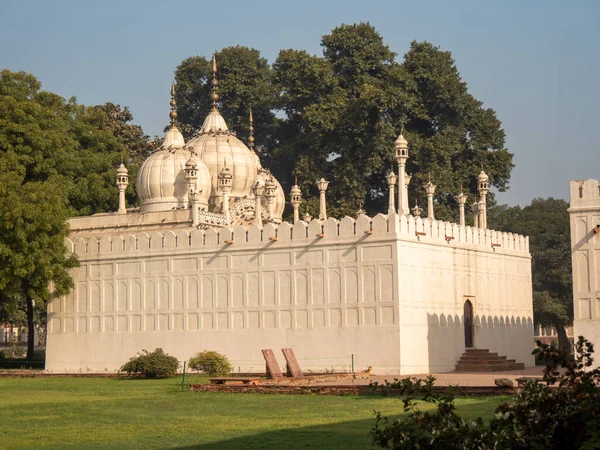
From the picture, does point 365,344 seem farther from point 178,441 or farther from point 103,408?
point 178,441

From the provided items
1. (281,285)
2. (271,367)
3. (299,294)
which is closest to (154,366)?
(281,285)

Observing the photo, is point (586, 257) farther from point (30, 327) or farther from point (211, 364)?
point (30, 327)

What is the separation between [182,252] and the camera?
118ft

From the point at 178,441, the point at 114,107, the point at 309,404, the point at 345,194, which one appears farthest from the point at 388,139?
the point at 178,441

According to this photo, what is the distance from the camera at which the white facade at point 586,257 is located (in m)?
27.4

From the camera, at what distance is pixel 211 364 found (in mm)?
32406

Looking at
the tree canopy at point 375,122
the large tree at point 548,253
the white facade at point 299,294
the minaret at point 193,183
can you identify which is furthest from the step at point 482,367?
the large tree at point 548,253

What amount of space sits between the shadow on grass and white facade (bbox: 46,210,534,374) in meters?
14.5

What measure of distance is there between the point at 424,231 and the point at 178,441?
18502 millimetres

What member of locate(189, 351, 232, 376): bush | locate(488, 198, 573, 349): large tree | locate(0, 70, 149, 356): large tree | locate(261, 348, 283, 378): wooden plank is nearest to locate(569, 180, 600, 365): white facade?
locate(261, 348, 283, 378): wooden plank

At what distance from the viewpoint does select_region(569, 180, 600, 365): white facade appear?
27.4m

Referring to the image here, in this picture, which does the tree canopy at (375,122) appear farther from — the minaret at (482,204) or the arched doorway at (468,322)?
the arched doorway at (468,322)

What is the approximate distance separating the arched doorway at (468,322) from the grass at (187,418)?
12.2 metres

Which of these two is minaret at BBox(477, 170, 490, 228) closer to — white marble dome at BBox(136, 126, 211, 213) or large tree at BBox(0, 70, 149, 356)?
white marble dome at BBox(136, 126, 211, 213)
